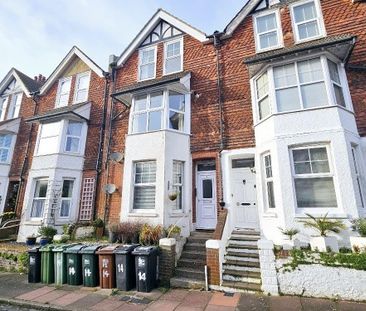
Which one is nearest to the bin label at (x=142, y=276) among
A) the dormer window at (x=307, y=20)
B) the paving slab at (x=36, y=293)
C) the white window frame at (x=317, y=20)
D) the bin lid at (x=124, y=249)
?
the bin lid at (x=124, y=249)

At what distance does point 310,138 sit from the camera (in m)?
7.69

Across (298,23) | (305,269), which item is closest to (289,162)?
(305,269)

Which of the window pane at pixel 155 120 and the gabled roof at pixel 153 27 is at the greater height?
the gabled roof at pixel 153 27

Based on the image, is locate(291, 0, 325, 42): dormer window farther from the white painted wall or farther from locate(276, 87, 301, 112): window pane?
the white painted wall

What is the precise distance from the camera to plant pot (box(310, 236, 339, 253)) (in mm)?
6234

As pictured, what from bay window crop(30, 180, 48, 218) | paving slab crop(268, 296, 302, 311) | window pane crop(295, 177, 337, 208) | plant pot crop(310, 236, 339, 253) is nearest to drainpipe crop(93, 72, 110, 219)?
bay window crop(30, 180, 48, 218)

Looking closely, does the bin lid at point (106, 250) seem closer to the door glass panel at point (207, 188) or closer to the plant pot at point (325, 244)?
the door glass panel at point (207, 188)

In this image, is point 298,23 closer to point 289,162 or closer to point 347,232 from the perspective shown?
point 289,162

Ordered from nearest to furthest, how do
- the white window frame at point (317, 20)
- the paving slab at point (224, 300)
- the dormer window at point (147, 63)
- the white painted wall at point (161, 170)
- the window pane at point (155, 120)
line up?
1. the paving slab at point (224, 300)
2. the white painted wall at point (161, 170)
3. the white window frame at point (317, 20)
4. the window pane at point (155, 120)
5. the dormer window at point (147, 63)

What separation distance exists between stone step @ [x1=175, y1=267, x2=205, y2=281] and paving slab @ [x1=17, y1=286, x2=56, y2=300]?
3857mm

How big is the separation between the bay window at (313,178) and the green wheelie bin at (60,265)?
7.84 metres

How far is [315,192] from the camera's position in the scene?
7.46 m

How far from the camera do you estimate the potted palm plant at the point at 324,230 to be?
6.27m

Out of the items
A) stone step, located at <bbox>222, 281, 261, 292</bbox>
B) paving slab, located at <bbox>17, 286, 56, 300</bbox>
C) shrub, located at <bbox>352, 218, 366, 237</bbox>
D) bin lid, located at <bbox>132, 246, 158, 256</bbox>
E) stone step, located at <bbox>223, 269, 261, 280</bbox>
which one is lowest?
paving slab, located at <bbox>17, 286, 56, 300</bbox>
